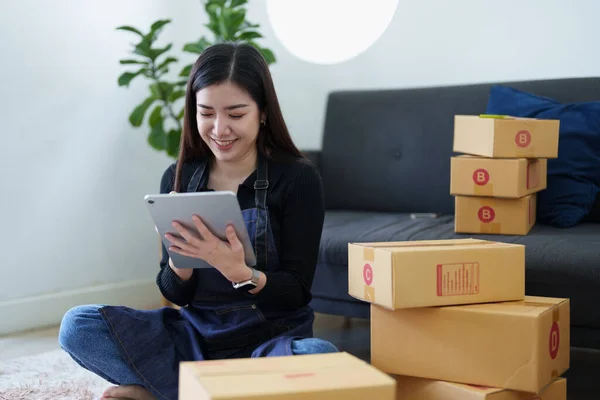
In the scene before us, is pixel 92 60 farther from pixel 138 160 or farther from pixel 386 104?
pixel 386 104

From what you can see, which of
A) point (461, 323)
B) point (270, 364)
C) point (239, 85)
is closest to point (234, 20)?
point (239, 85)

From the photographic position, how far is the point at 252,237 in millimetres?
1624

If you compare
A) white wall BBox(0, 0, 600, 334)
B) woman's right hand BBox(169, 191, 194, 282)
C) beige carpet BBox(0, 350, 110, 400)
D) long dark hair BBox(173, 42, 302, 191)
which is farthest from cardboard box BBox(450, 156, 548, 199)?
beige carpet BBox(0, 350, 110, 400)

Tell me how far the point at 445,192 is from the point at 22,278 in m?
1.52

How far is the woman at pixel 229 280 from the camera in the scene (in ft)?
5.22

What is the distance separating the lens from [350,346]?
7.98 feet

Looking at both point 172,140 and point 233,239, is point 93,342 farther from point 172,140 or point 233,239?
point 172,140

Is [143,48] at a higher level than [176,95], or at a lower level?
higher

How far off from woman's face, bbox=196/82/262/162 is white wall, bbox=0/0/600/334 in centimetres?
130

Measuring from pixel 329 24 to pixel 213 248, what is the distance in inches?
60.1

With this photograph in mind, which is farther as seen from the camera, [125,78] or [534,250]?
[125,78]

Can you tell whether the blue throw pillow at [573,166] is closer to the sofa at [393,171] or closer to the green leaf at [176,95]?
the sofa at [393,171]

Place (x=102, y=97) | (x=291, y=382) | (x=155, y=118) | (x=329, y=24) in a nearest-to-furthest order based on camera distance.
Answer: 1. (x=291, y=382)
2. (x=329, y=24)
3. (x=155, y=118)
4. (x=102, y=97)

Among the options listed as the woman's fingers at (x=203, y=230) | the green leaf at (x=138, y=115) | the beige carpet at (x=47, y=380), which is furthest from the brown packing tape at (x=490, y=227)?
the green leaf at (x=138, y=115)
